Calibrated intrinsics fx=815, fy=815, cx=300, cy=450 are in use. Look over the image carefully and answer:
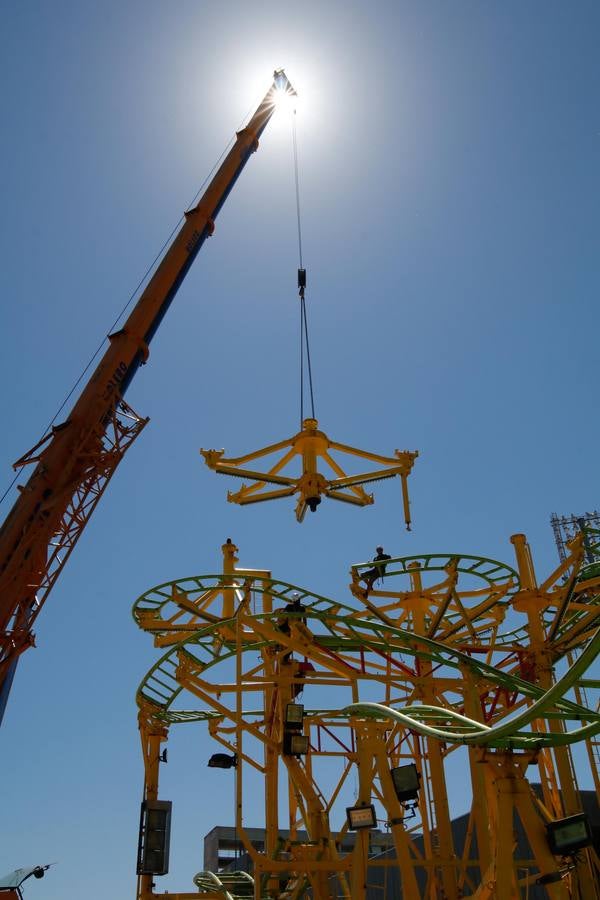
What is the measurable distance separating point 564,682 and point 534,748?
1958mm

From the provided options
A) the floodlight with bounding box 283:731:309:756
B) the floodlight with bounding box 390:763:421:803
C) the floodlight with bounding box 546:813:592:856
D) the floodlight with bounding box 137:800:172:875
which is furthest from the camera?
the floodlight with bounding box 137:800:172:875

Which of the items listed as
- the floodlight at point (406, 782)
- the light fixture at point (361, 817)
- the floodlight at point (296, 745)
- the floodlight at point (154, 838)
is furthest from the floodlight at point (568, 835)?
the floodlight at point (154, 838)

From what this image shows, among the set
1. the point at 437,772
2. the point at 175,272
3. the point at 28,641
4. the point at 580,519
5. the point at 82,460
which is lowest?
the point at 437,772

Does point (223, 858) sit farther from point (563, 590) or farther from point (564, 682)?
point (564, 682)

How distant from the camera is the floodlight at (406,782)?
35.2 feet

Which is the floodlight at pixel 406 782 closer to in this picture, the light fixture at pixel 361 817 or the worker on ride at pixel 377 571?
the light fixture at pixel 361 817

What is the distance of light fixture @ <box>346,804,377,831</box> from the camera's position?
429 inches

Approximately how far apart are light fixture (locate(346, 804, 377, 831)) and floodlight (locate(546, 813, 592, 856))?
4020 millimetres

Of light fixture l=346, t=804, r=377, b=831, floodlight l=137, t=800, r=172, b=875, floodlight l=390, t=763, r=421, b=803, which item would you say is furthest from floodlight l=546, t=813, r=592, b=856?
floodlight l=137, t=800, r=172, b=875

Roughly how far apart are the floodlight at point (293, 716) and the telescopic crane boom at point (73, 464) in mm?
7358

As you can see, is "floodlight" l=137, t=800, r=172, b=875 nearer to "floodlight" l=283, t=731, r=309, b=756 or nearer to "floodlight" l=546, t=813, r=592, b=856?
"floodlight" l=283, t=731, r=309, b=756

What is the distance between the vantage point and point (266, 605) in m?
20.3

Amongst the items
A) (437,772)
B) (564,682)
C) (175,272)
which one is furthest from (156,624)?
(564,682)

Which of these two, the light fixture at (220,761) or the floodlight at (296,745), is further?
the light fixture at (220,761)
